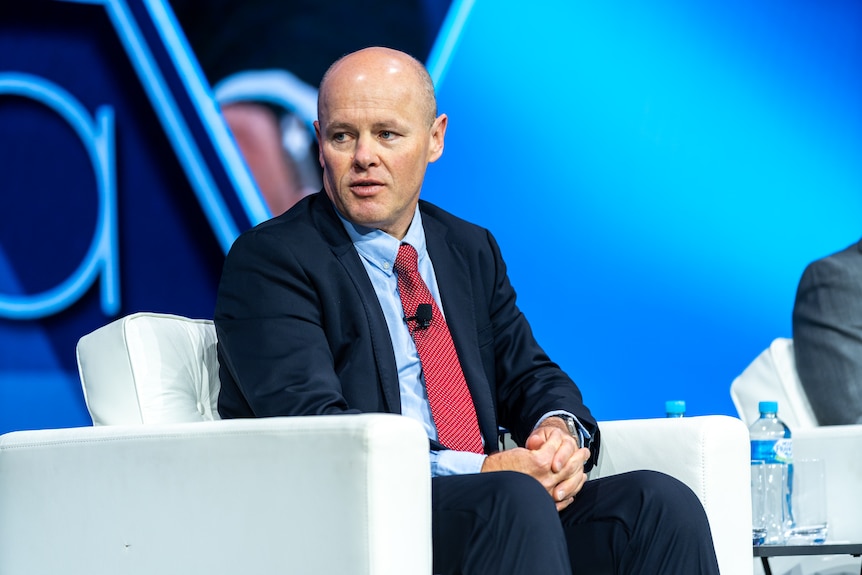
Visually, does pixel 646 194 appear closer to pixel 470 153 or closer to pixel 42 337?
pixel 470 153

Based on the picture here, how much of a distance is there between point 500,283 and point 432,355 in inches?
14.1

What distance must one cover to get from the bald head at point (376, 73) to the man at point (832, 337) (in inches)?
50.4

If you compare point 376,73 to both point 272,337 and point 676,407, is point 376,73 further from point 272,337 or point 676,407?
point 676,407

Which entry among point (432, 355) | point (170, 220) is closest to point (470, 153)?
point (170, 220)

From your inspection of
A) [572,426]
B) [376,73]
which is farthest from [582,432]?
[376,73]

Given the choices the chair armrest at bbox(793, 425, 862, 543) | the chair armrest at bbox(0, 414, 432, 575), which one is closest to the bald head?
the chair armrest at bbox(0, 414, 432, 575)

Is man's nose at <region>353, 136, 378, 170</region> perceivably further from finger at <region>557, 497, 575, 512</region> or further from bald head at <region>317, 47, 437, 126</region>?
finger at <region>557, 497, 575, 512</region>

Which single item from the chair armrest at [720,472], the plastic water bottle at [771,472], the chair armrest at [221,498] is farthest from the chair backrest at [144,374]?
the plastic water bottle at [771,472]

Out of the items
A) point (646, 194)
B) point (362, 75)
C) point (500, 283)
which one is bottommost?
point (500, 283)

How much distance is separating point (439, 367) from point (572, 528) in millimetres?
400

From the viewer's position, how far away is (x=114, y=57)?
11.4ft

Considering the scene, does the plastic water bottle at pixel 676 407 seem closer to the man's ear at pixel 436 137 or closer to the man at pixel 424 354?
the man at pixel 424 354

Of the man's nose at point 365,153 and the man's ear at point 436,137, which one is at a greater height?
the man's ear at point 436,137

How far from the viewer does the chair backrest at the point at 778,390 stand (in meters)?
2.90
